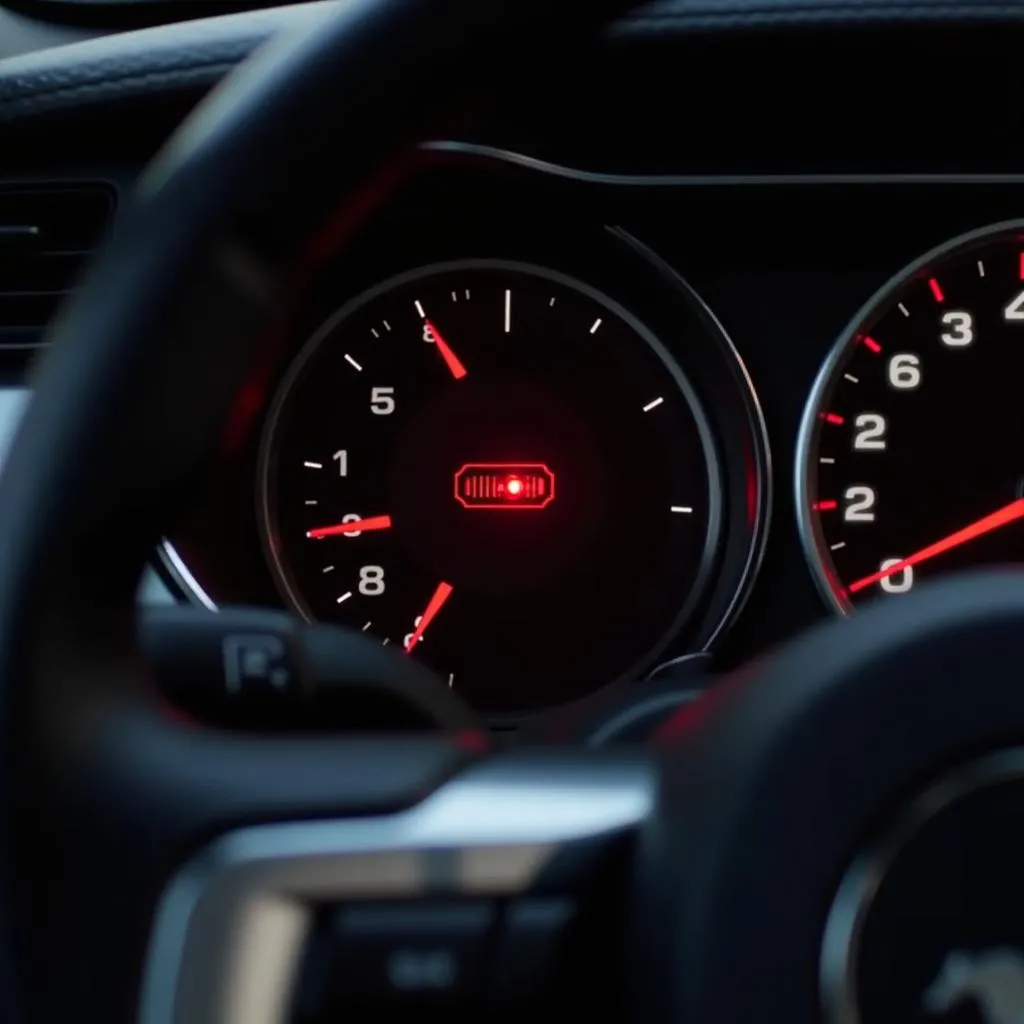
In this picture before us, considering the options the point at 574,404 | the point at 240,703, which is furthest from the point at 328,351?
the point at 240,703

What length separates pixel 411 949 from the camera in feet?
1.89

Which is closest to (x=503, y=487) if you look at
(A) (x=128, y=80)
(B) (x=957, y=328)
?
(B) (x=957, y=328)

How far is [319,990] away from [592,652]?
4.16 feet

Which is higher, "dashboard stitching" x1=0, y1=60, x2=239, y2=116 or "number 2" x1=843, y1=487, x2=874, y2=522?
"dashboard stitching" x1=0, y1=60, x2=239, y2=116

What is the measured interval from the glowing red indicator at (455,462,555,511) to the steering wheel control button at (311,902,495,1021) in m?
1.28

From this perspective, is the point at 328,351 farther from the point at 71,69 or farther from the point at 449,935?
the point at 449,935

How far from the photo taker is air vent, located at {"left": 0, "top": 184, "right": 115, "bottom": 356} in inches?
59.1

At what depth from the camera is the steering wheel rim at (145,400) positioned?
0.54m

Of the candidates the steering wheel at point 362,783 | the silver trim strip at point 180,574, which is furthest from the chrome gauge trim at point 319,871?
the silver trim strip at point 180,574

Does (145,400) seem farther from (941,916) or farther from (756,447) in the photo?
(756,447)

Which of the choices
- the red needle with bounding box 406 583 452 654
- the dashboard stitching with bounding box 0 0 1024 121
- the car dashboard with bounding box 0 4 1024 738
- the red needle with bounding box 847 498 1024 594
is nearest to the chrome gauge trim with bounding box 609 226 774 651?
the car dashboard with bounding box 0 4 1024 738

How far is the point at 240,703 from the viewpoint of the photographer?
0.66m

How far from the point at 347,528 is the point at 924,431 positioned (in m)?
0.57

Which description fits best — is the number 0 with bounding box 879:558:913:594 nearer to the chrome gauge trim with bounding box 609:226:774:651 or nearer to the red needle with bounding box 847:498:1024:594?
the red needle with bounding box 847:498:1024:594
